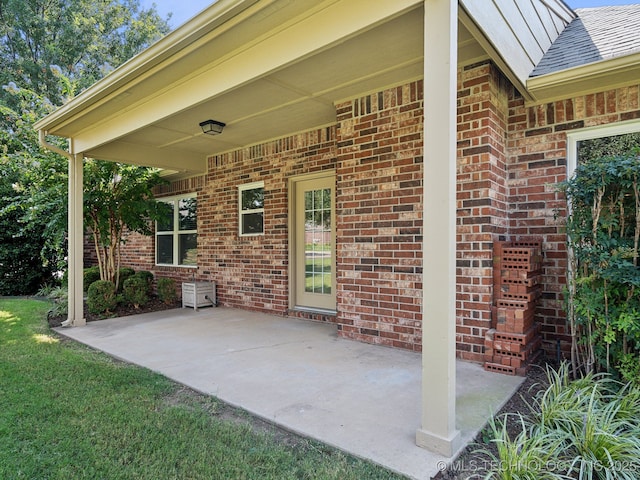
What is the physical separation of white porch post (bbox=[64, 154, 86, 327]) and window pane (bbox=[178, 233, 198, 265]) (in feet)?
8.44

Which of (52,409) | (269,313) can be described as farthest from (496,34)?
(269,313)

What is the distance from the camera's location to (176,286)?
8102 millimetres

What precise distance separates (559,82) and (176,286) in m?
7.45

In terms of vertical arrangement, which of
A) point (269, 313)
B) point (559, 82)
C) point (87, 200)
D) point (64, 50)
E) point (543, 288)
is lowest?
point (269, 313)

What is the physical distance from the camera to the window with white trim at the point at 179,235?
8.16m

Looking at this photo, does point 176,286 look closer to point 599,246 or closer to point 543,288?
point 543,288

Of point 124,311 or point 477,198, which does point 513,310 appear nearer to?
point 477,198

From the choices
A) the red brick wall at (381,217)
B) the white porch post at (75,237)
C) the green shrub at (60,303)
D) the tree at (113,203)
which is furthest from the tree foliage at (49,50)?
the red brick wall at (381,217)

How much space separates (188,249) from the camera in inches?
326

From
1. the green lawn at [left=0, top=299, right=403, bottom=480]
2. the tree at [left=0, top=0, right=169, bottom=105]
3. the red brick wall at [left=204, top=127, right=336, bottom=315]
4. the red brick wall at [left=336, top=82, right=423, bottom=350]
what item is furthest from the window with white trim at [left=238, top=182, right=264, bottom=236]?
the tree at [left=0, top=0, right=169, bottom=105]

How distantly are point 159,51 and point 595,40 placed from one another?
14.3 ft

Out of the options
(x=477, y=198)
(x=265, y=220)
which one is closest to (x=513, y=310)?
(x=477, y=198)

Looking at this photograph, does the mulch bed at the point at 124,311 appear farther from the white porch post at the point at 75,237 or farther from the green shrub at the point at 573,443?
the green shrub at the point at 573,443

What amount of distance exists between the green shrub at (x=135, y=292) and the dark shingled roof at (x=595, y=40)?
677 cm
